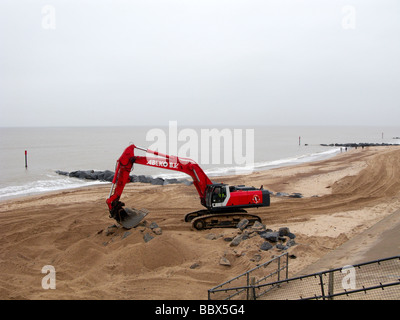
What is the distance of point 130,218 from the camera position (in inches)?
523

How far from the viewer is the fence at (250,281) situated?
773 centimetres

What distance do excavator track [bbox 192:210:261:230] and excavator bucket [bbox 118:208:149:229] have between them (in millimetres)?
A: 2392

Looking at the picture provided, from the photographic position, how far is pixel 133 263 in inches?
416

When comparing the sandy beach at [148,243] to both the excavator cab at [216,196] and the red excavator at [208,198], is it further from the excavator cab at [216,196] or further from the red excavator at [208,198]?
the excavator cab at [216,196]

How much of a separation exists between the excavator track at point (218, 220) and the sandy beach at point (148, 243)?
13.4 inches

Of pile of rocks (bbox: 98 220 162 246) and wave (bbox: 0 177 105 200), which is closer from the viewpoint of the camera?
pile of rocks (bbox: 98 220 162 246)

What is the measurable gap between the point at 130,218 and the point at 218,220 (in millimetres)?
3800

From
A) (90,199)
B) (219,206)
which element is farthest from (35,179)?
(219,206)

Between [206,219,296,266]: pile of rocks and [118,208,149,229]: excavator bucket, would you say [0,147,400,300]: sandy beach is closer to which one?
[206,219,296,266]: pile of rocks

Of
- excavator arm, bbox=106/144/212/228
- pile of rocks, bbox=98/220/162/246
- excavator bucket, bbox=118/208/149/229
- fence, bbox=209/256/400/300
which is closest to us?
fence, bbox=209/256/400/300

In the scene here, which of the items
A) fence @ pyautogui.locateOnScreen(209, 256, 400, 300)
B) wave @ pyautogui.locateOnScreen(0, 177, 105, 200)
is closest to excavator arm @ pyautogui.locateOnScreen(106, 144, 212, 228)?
fence @ pyautogui.locateOnScreen(209, 256, 400, 300)

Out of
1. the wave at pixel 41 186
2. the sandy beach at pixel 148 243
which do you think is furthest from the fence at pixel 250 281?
the wave at pixel 41 186

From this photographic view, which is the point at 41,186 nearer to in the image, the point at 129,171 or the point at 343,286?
the point at 129,171

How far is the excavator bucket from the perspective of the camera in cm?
1305
